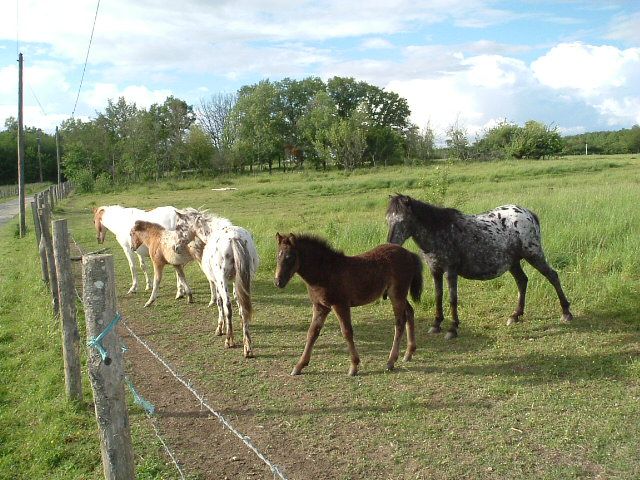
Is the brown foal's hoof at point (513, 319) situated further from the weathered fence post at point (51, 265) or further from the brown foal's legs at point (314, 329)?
the weathered fence post at point (51, 265)

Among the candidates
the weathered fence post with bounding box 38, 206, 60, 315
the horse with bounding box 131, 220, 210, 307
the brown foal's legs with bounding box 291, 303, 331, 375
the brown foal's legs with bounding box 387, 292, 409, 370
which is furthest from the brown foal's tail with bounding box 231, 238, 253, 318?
the weathered fence post with bounding box 38, 206, 60, 315

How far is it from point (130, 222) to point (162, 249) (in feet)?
6.23

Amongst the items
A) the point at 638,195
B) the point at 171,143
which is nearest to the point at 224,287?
the point at 638,195

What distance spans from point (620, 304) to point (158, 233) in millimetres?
7453

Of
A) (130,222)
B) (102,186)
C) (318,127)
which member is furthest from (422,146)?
(130,222)

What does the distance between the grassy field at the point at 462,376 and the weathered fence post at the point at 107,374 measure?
5.71 feet

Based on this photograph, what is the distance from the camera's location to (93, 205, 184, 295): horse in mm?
9969

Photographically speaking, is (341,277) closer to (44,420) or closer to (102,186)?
(44,420)

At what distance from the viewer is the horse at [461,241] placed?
7191 millimetres

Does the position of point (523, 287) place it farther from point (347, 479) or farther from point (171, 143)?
point (171, 143)

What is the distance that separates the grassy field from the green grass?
0.15 m

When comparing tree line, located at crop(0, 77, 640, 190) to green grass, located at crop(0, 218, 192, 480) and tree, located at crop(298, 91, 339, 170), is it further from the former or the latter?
green grass, located at crop(0, 218, 192, 480)

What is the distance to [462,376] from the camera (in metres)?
5.85

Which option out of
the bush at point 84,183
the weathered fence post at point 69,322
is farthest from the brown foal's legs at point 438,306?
the bush at point 84,183
